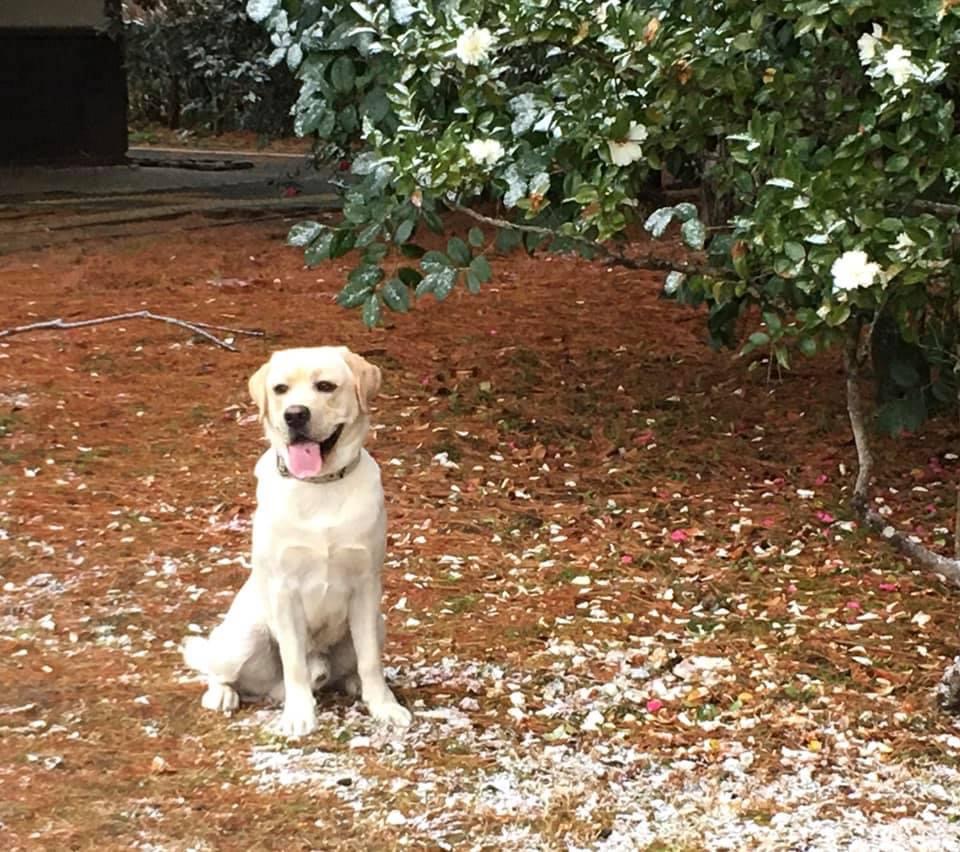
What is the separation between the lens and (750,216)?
13.9 feet

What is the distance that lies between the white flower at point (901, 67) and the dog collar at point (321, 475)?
153 cm

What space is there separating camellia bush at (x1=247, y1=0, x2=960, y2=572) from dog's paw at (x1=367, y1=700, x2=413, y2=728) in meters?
1.34

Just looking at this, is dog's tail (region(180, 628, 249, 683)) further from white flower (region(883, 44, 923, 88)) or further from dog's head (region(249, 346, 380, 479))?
white flower (region(883, 44, 923, 88))

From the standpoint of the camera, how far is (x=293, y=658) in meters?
3.70

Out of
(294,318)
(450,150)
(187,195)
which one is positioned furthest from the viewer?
(187,195)

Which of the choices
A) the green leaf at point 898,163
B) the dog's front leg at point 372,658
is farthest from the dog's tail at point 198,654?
the green leaf at point 898,163

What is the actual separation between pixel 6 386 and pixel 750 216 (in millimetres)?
4031

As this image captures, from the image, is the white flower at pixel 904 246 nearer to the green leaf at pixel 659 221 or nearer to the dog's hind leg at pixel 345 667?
the green leaf at pixel 659 221

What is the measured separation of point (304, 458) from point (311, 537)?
19cm

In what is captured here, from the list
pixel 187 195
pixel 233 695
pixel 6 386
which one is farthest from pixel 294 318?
pixel 187 195

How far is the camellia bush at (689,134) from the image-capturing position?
3670 mm

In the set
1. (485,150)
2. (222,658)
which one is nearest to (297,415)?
(222,658)

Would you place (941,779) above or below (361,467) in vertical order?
below

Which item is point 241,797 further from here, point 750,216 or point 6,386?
point 6,386
